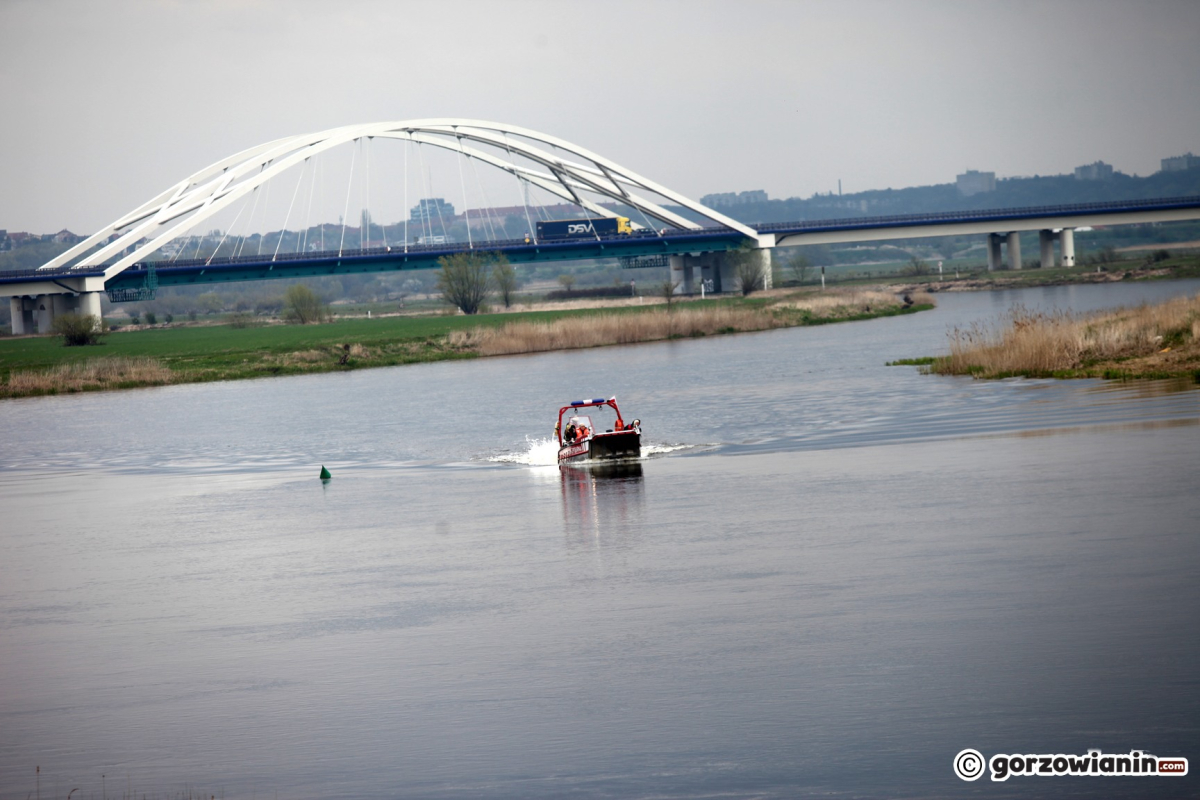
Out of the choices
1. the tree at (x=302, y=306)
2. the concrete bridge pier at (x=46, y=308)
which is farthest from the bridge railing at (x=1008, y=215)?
Answer: the concrete bridge pier at (x=46, y=308)

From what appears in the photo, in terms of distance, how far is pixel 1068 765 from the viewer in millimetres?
8594

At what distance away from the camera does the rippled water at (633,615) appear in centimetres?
939

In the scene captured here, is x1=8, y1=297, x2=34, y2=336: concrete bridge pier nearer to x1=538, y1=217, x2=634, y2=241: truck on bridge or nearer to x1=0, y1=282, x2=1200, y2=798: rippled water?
x1=538, y1=217, x2=634, y2=241: truck on bridge

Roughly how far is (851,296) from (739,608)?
8155 centimetres

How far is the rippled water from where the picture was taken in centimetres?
939

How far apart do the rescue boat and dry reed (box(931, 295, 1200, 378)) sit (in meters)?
14.9

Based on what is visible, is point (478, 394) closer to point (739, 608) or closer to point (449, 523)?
point (449, 523)

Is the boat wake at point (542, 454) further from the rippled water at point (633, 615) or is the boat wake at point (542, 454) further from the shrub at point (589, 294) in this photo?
the shrub at point (589, 294)

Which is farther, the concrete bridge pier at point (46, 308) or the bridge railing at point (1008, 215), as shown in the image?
the bridge railing at point (1008, 215)

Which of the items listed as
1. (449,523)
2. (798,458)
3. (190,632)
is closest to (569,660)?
(190,632)

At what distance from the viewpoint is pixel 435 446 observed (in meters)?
32.4

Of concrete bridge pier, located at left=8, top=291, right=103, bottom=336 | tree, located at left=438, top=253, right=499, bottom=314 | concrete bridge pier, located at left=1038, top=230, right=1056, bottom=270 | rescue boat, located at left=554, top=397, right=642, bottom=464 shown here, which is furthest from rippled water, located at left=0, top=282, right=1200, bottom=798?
concrete bridge pier, located at left=1038, top=230, right=1056, bottom=270

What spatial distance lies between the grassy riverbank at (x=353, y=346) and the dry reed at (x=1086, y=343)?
37069mm

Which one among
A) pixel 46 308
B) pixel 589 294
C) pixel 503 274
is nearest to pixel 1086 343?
pixel 503 274
